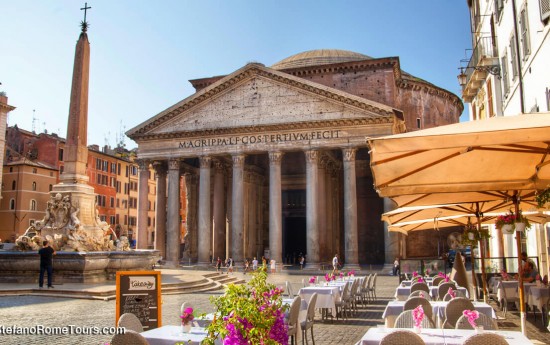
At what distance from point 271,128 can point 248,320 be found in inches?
1003

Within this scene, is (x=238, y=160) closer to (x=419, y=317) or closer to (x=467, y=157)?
(x=467, y=157)

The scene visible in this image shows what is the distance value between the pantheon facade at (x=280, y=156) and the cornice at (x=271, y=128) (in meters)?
0.06

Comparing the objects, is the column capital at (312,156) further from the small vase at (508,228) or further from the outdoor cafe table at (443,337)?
the outdoor cafe table at (443,337)

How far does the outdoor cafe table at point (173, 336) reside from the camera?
4.79 meters

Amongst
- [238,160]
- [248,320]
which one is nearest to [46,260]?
[248,320]

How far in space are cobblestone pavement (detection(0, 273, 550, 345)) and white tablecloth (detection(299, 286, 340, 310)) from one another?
1.23ft

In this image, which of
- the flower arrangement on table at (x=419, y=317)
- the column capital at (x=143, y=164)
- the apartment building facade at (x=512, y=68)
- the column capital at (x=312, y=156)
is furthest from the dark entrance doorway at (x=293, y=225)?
the flower arrangement on table at (x=419, y=317)

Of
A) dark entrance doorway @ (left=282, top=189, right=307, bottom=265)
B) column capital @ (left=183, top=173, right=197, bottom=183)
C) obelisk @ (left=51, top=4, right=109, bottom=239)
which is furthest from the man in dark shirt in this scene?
dark entrance doorway @ (left=282, top=189, right=307, bottom=265)

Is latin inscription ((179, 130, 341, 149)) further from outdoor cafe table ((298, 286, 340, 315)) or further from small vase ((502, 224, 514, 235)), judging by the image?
small vase ((502, 224, 514, 235))

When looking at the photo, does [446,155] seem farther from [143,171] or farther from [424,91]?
[424,91]

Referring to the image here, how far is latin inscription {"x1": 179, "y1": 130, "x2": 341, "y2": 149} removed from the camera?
1091 inches

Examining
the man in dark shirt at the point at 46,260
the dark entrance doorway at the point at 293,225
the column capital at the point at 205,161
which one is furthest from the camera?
the dark entrance doorway at the point at 293,225

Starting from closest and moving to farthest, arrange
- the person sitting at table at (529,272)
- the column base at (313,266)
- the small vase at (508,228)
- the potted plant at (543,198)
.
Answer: the potted plant at (543,198), the small vase at (508,228), the person sitting at table at (529,272), the column base at (313,266)

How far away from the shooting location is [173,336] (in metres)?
4.96
